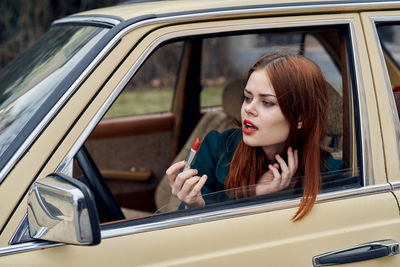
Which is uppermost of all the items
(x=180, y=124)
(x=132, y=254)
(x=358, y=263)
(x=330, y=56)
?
(x=330, y=56)

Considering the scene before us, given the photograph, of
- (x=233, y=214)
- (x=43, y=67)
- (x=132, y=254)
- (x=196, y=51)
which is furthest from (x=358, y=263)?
(x=196, y=51)

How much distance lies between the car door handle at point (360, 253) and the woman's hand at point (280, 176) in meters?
0.27

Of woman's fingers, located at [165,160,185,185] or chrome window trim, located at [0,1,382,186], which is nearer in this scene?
chrome window trim, located at [0,1,382,186]

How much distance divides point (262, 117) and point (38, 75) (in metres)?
0.80

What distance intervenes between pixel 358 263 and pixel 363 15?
2.79 ft

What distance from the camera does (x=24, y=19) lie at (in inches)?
369

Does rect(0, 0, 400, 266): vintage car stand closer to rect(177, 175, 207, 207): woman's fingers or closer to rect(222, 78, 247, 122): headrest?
rect(177, 175, 207, 207): woman's fingers

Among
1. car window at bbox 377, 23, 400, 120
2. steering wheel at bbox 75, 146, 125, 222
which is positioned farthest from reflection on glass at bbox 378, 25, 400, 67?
steering wheel at bbox 75, 146, 125, 222

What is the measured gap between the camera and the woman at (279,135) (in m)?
1.86

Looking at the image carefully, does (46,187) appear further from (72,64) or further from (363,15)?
(363,15)

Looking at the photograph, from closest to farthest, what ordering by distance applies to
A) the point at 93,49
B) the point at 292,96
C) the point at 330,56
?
the point at 93,49 → the point at 292,96 → the point at 330,56

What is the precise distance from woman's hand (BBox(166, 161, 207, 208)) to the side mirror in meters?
0.46

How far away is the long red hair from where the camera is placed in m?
1.91

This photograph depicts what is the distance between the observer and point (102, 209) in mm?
2008
